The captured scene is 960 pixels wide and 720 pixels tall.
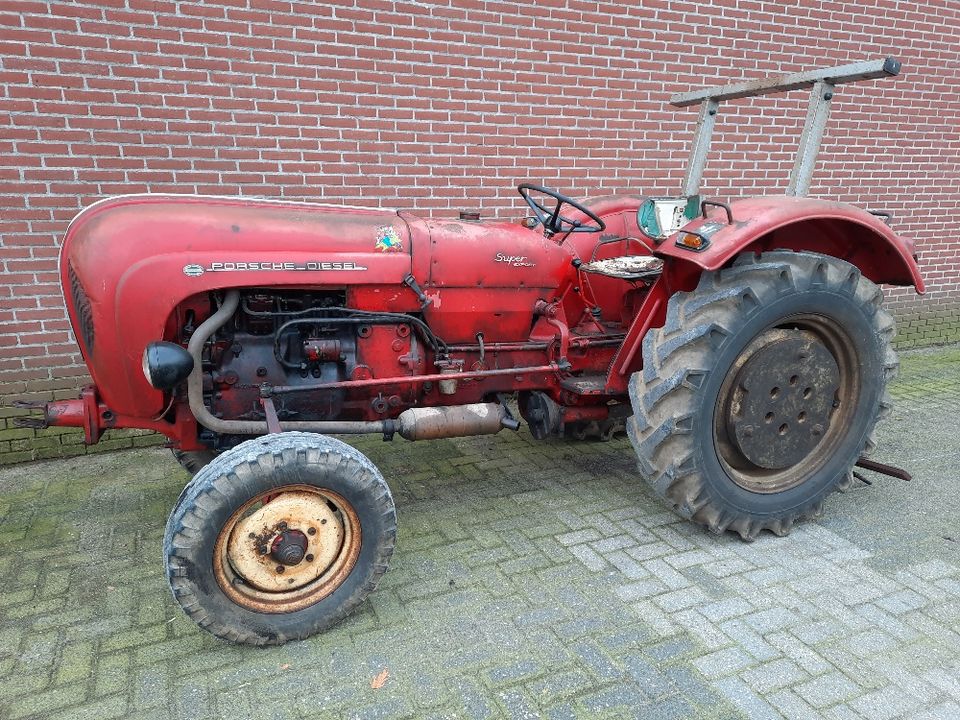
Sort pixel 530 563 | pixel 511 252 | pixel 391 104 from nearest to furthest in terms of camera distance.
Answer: pixel 530 563
pixel 511 252
pixel 391 104

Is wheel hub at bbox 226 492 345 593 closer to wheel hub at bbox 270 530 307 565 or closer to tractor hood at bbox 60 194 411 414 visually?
wheel hub at bbox 270 530 307 565

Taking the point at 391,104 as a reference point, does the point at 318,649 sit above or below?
below

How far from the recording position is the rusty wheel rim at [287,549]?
7.01 feet

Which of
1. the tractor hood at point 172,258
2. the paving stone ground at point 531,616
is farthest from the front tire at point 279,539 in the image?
the tractor hood at point 172,258

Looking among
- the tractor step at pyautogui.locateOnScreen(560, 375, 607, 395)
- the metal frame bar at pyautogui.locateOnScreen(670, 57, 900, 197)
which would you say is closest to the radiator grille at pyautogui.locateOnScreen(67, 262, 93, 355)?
the tractor step at pyautogui.locateOnScreen(560, 375, 607, 395)

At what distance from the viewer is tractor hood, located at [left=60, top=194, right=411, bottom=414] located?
2.33 metres

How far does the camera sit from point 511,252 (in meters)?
2.94

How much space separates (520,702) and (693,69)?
4.49 metres

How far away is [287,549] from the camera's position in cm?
215

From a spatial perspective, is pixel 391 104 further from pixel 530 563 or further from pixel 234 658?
pixel 234 658

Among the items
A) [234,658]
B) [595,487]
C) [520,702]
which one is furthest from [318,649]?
[595,487]

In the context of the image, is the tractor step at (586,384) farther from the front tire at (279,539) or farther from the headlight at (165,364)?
the headlight at (165,364)

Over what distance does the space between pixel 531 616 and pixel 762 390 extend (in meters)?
1.29

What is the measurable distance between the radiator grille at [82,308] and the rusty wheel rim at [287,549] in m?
0.89
